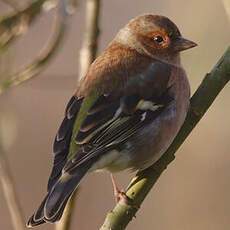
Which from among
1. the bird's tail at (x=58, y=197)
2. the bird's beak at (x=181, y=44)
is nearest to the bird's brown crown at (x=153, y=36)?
the bird's beak at (x=181, y=44)

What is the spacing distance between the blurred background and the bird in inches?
63.8

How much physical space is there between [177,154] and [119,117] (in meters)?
3.44

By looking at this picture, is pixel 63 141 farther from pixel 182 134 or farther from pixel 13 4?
pixel 13 4

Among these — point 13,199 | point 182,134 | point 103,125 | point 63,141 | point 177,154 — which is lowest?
point 177,154

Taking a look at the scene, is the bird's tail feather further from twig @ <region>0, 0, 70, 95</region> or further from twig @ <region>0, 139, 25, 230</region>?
twig @ <region>0, 0, 70, 95</region>

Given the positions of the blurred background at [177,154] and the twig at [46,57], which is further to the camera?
the blurred background at [177,154]

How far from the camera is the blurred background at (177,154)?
7.76m

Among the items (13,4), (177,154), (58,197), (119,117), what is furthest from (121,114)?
(177,154)

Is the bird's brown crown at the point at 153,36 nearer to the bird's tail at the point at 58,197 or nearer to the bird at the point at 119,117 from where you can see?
the bird at the point at 119,117

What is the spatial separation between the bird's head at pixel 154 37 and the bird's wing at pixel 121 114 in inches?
13.6

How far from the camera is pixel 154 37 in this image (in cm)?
582

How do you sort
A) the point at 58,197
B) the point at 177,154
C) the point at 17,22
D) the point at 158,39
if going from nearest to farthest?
the point at 58,197, the point at 17,22, the point at 158,39, the point at 177,154

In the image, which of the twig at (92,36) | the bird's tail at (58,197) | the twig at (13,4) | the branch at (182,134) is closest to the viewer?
the branch at (182,134)

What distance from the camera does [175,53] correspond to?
19.0 feet
